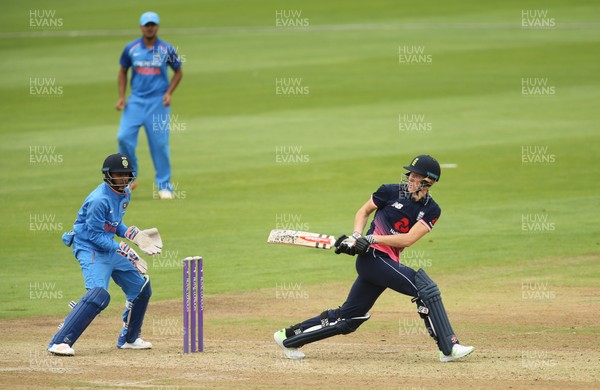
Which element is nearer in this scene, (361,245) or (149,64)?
(361,245)

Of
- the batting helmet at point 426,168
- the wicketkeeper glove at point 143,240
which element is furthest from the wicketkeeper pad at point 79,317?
the batting helmet at point 426,168

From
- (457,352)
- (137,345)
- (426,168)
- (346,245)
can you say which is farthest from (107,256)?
(457,352)

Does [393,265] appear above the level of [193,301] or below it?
above

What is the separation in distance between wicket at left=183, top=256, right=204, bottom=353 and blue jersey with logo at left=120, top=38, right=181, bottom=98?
9.45 meters

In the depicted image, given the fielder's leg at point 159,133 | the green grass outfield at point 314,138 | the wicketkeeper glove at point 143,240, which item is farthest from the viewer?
the fielder's leg at point 159,133

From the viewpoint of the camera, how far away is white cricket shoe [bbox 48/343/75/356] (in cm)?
1035

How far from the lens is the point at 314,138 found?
80.7 ft

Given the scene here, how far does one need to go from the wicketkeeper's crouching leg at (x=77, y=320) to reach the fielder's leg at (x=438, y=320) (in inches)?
117

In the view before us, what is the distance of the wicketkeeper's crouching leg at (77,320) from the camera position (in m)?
10.4

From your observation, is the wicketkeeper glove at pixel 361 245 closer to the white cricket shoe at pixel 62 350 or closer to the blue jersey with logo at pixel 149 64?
the white cricket shoe at pixel 62 350

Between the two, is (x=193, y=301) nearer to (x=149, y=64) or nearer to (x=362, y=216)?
(x=362, y=216)

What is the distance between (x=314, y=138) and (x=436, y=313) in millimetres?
14712

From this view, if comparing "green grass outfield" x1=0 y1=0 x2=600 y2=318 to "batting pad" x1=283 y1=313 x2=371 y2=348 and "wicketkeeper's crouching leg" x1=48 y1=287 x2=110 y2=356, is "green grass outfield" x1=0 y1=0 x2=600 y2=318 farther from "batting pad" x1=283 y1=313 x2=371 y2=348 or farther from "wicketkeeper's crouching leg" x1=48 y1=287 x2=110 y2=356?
"batting pad" x1=283 y1=313 x2=371 y2=348

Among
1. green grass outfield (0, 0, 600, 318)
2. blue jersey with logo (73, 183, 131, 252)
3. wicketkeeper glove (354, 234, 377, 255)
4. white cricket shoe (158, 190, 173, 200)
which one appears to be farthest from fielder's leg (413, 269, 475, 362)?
white cricket shoe (158, 190, 173, 200)
